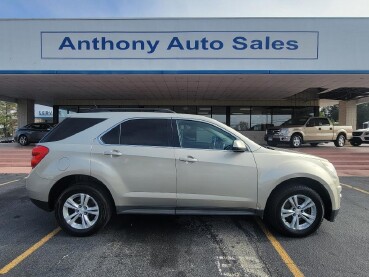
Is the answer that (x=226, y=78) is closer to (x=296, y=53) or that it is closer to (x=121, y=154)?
(x=296, y=53)

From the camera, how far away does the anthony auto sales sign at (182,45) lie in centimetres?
1380

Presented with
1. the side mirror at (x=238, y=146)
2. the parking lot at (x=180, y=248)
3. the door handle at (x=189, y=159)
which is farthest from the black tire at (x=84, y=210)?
the side mirror at (x=238, y=146)

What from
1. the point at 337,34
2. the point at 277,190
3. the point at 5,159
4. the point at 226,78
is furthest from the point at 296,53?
the point at 5,159

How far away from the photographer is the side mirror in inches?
185

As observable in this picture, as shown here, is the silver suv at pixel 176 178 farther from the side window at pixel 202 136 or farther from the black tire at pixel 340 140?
the black tire at pixel 340 140

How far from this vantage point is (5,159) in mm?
13859

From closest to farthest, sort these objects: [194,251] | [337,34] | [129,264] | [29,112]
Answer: [129,264], [194,251], [337,34], [29,112]

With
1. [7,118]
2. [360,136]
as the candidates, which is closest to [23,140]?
[360,136]

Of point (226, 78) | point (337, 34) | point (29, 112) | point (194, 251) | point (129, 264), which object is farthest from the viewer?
point (29, 112)

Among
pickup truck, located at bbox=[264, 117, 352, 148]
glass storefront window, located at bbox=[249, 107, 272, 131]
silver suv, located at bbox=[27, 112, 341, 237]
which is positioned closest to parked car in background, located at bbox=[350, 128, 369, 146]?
pickup truck, located at bbox=[264, 117, 352, 148]

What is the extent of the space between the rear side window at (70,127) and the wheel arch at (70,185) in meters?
0.62

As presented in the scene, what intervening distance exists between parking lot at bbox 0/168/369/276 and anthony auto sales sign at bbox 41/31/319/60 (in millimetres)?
9291

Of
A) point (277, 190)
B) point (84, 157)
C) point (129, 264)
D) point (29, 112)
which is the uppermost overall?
point (29, 112)

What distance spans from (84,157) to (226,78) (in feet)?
36.6
